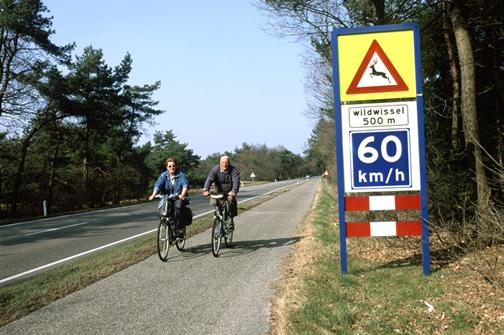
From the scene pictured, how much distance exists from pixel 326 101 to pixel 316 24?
9.04 metres

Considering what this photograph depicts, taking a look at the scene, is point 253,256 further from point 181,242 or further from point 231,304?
point 231,304

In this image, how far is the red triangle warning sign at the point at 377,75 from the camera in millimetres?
5836

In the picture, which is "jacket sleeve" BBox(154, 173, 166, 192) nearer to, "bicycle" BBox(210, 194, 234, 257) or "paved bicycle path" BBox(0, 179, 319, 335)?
"bicycle" BBox(210, 194, 234, 257)

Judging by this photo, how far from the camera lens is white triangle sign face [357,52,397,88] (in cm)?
584

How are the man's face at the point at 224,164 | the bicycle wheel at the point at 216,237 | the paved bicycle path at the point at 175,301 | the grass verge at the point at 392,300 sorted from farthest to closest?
the man's face at the point at 224,164, the bicycle wheel at the point at 216,237, the paved bicycle path at the point at 175,301, the grass verge at the point at 392,300

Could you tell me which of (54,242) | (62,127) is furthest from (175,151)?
(54,242)

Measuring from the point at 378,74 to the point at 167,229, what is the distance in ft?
15.2

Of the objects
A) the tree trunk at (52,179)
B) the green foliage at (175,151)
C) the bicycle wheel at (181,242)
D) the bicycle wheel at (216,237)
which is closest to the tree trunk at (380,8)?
the bicycle wheel at (216,237)

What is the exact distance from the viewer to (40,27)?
2477 centimetres

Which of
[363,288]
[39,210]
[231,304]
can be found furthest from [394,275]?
[39,210]

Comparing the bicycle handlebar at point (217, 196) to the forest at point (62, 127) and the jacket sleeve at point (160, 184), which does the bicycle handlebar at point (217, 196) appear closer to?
the jacket sleeve at point (160, 184)

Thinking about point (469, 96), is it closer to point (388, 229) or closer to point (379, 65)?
point (379, 65)

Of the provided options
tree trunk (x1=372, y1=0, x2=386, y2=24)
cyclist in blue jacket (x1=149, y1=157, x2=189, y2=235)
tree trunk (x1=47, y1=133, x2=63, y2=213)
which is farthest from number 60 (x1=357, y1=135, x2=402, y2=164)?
tree trunk (x1=47, y1=133, x2=63, y2=213)

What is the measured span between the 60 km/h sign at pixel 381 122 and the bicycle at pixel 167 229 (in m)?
3.30
